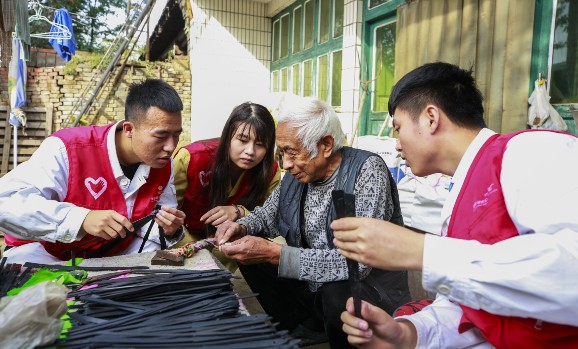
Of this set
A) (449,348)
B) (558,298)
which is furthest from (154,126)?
(558,298)

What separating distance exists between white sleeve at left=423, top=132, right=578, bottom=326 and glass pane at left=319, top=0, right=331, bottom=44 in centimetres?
634

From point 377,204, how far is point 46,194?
5.94 feet

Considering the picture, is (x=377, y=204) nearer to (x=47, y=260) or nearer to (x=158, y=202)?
(x=158, y=202)

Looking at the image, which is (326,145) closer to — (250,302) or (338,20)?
(250,302)

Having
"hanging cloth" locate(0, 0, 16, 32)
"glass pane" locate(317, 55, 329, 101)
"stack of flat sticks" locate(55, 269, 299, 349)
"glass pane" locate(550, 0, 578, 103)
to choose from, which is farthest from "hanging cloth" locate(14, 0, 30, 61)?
"glass pane" locate(550, 0, 578, 103)

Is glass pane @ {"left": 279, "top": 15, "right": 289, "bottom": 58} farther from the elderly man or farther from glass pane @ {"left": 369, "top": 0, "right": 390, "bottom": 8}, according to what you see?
the elderly man

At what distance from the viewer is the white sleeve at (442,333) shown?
156 centimetres

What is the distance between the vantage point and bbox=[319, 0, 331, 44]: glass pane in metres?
7.13

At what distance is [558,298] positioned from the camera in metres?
1.13

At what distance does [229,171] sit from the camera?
10.7ft

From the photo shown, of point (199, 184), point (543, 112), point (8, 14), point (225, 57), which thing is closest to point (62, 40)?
point (225, 57)

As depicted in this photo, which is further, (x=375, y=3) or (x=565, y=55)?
(x=375, y=3)

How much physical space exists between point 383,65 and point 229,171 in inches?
133

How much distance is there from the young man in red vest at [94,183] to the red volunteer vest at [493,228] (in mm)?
1571
